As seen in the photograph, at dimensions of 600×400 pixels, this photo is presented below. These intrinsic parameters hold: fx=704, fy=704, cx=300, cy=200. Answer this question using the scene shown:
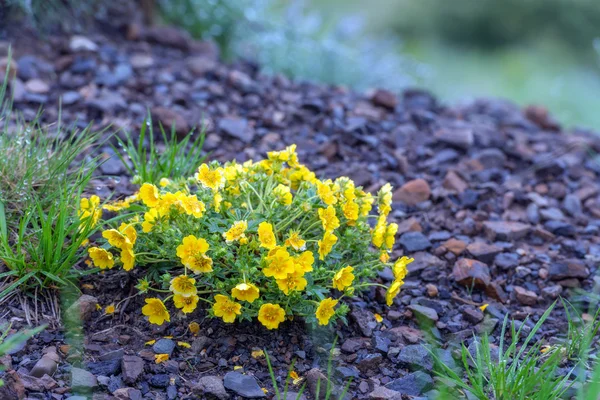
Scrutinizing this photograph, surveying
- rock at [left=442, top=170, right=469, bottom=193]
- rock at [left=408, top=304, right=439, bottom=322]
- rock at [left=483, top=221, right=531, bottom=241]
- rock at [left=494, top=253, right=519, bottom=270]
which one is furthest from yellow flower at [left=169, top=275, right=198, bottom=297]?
rock at [left=442, top=170, right=469, bottom=193]

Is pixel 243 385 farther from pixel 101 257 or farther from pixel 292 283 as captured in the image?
pixel 101 257

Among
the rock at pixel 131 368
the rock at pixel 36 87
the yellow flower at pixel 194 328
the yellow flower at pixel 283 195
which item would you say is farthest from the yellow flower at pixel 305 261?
the rock at pixel 36 87

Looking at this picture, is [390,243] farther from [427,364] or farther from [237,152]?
[237,152]

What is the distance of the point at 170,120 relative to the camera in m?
3.51

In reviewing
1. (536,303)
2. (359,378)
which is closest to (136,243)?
(359,378)

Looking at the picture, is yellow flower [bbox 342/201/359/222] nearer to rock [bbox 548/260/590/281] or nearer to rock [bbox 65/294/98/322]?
rock [bbox 65/294/98/322]

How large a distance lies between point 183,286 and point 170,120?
1.56 metres

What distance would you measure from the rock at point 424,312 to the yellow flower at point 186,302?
813 mm

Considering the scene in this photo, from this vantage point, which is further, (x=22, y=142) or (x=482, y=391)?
(x=22, y=142)

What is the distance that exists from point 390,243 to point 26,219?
1.19 metres

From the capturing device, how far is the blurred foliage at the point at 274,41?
16.9 feet

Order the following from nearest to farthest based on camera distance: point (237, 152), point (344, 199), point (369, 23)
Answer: point (344, 199) < point (237, 152) < point (369, 23)

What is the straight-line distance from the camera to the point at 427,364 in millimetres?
2234

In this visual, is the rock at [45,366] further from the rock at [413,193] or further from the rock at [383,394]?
the rock at [413,193]
